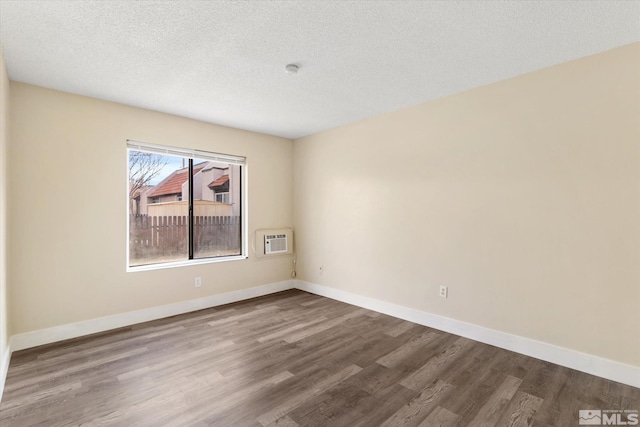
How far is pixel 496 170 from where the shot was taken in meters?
2.80

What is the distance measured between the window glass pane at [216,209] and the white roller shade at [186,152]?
0.13m

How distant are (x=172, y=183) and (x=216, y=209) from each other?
67 centimetres

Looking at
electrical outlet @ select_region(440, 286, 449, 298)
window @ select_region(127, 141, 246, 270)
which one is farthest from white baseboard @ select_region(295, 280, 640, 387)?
window @ select_region(127, 141, 246, 270)

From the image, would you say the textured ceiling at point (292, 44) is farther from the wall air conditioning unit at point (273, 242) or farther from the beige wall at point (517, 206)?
the wall air conditioning unit at point (273, 242)

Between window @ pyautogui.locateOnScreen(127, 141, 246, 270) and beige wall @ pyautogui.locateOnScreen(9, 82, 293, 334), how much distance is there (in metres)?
0.21

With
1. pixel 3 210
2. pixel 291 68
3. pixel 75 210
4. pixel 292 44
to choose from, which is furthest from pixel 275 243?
pixel 292 44

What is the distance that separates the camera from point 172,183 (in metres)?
3.84

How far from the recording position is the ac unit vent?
4586mm

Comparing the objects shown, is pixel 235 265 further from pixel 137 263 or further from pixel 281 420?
pixel 281 420

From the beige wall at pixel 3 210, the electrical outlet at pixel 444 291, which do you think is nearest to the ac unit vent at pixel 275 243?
the electrical outlet at pixel 444 291

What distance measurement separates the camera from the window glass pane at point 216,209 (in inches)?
159

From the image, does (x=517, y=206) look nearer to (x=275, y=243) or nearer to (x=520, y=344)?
(x=520, y=344)

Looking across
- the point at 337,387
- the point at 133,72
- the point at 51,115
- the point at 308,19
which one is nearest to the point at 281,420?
the point at 337,387

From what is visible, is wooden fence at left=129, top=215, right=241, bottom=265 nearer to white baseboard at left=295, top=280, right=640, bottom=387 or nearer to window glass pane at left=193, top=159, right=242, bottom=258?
window glass pane at left=193, top=159, right=242, bottom=258
